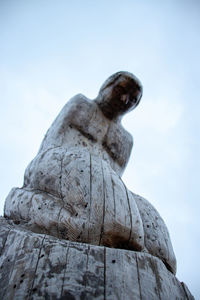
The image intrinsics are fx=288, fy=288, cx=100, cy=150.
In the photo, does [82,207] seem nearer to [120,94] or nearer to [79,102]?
[79,102]

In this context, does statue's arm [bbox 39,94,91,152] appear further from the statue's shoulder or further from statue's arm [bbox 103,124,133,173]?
statue's arm [bbox 103,124,133,173]

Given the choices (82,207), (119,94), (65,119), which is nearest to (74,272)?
(82,207)

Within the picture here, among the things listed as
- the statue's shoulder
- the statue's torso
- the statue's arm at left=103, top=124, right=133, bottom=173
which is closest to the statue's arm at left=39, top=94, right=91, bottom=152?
the statue's shoulder

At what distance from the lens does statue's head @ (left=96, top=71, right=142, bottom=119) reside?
3.31 metres

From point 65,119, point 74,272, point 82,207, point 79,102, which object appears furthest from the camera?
point 79,102

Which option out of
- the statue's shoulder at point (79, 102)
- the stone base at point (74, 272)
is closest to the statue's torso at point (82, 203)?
the stone base at point (74, 272)

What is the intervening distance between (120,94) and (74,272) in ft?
7.81

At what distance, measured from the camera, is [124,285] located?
52.8 inches

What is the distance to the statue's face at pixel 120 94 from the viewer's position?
10.9 feet

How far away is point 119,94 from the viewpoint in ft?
11.0

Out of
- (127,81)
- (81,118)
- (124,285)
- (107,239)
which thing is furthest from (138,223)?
(127,81)

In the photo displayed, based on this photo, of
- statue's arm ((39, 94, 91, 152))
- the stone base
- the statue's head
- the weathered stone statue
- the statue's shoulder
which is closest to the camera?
the stone base

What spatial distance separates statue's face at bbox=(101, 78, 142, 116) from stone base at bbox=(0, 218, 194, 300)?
81.8 inches

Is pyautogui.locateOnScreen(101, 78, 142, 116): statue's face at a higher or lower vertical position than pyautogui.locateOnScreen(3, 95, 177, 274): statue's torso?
higher
